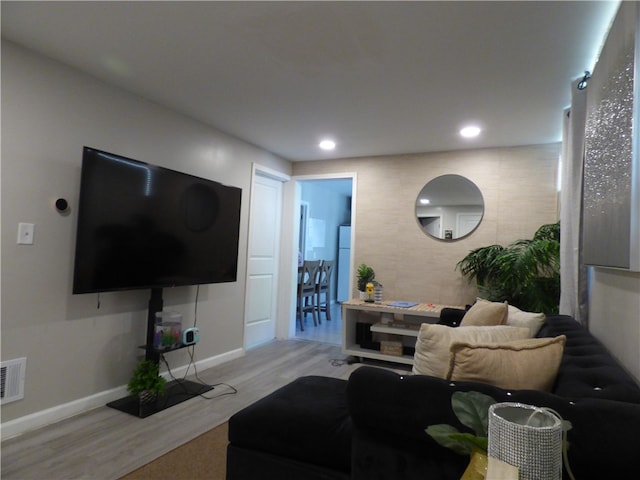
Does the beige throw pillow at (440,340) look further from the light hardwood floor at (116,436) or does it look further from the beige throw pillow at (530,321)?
the light hardwood floor at (116,436)

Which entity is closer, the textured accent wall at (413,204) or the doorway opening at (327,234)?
the textured accent wall at (413,204)

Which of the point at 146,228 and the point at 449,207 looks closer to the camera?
the point at 146,228

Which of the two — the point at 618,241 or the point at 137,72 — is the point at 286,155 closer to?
the point at 137,72

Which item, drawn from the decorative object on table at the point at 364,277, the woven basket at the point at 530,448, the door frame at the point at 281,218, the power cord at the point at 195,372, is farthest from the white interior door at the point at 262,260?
the woven basket at the point at 530,448

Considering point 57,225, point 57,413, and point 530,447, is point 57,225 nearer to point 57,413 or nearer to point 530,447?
point 57,413

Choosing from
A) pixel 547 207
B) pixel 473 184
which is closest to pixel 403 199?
pixel 473 184

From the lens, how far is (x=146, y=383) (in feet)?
8.54

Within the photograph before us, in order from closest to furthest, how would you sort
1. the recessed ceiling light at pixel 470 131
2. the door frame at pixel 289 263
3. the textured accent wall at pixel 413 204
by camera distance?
→ the recessed ceiling light at pixel 470 131
the textured accent wall at pixel 413 204
the door frame at pixel 289 263

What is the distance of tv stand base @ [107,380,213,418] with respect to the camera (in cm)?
259

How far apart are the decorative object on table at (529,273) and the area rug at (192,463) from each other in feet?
8.54

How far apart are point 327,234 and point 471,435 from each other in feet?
23.2

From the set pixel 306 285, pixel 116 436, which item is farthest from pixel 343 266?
pixel 116 436

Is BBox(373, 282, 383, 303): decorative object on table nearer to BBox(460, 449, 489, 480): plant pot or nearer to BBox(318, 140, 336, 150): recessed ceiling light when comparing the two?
BBox(318, 140, 336, 150): recessed ceiling light

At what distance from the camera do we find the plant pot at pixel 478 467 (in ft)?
2.28
